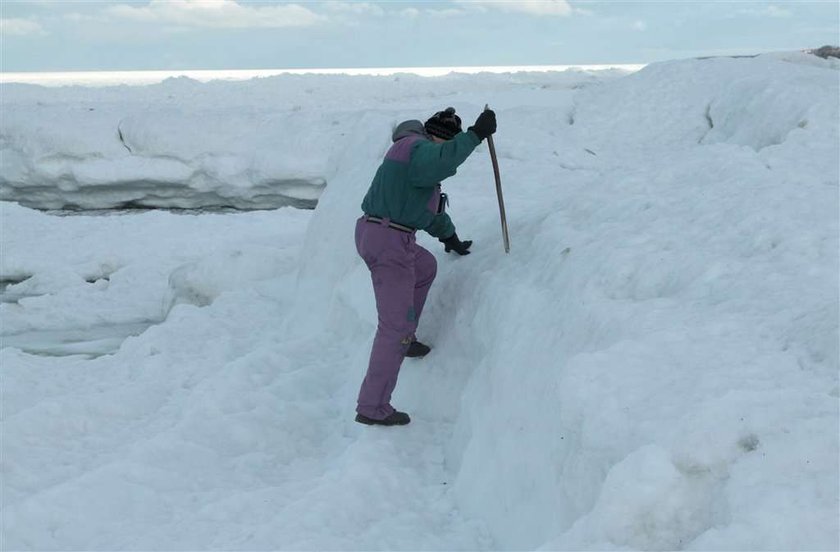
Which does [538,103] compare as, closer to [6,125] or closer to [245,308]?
[245,308]

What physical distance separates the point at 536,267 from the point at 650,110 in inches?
258

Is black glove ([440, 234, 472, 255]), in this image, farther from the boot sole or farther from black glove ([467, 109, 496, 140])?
the boot sole

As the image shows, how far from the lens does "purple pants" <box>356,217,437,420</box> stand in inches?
159

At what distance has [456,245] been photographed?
463 cm

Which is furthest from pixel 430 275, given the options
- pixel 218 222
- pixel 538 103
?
pixel 538 103

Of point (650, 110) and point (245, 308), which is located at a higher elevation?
point (650, 110)

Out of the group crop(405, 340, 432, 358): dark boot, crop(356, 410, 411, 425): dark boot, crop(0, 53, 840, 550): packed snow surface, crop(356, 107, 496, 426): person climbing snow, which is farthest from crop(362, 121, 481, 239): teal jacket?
crop(356, 410, 411, 425): dark boot

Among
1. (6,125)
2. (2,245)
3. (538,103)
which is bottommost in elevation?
(2,245)

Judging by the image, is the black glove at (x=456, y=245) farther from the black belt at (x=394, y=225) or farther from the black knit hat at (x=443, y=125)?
the black knit hat at (x=443, y=125)

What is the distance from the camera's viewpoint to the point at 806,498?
2037 mm

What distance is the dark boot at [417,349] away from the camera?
4449 millimetres

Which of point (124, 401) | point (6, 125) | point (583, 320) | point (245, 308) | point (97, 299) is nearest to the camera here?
point (583, 320)

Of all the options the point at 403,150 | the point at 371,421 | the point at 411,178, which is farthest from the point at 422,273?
the point at 371,421

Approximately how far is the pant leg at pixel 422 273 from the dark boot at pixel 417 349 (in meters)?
0.19
